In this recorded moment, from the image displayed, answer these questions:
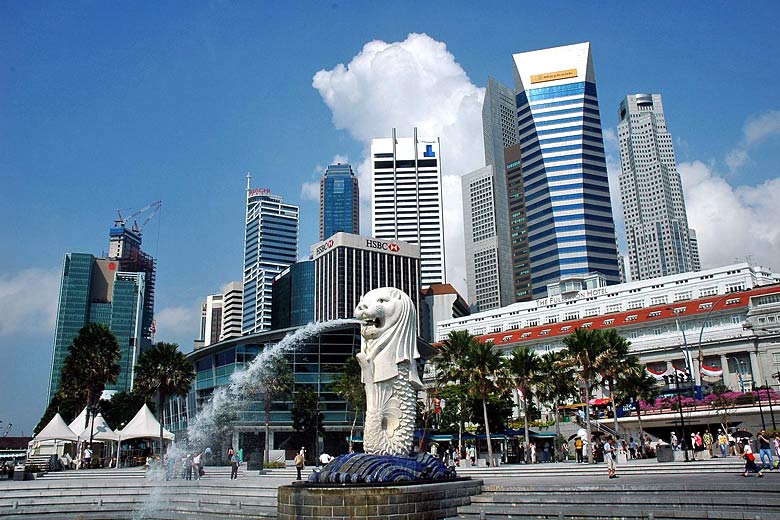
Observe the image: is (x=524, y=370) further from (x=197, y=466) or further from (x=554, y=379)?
(x=197, y=466)

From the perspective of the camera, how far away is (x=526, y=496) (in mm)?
20031

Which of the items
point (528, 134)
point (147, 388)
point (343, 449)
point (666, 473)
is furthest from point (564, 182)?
point (666, 473)

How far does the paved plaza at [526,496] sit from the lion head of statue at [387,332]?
5131mm

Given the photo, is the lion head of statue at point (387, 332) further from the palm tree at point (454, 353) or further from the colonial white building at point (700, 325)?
the colonial white building at point (700, 325)

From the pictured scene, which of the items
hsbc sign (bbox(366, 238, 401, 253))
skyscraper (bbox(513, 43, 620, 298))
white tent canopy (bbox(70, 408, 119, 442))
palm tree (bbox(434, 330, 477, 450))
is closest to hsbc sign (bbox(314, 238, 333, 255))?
hsbc sign (bbox(366, 238, 401, 253))

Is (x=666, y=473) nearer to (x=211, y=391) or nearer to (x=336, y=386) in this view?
(x=336, y=386)

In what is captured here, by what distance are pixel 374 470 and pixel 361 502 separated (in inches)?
68.3

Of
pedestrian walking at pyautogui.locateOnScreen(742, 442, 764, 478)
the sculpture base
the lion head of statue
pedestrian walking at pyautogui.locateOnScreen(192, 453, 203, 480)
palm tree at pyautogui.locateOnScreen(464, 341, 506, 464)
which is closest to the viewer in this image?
the sculpture base

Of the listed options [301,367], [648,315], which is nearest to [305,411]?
[301,367]

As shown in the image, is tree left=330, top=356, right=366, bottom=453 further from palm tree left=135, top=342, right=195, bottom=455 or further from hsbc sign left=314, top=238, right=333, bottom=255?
hsbc sign left=314, top=238, right=333, bottom=255

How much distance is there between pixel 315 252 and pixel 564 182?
72842mm

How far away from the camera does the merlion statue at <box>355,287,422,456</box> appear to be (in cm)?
2283

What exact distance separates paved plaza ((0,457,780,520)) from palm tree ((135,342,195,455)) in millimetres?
18982

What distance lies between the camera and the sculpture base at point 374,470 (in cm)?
1800
